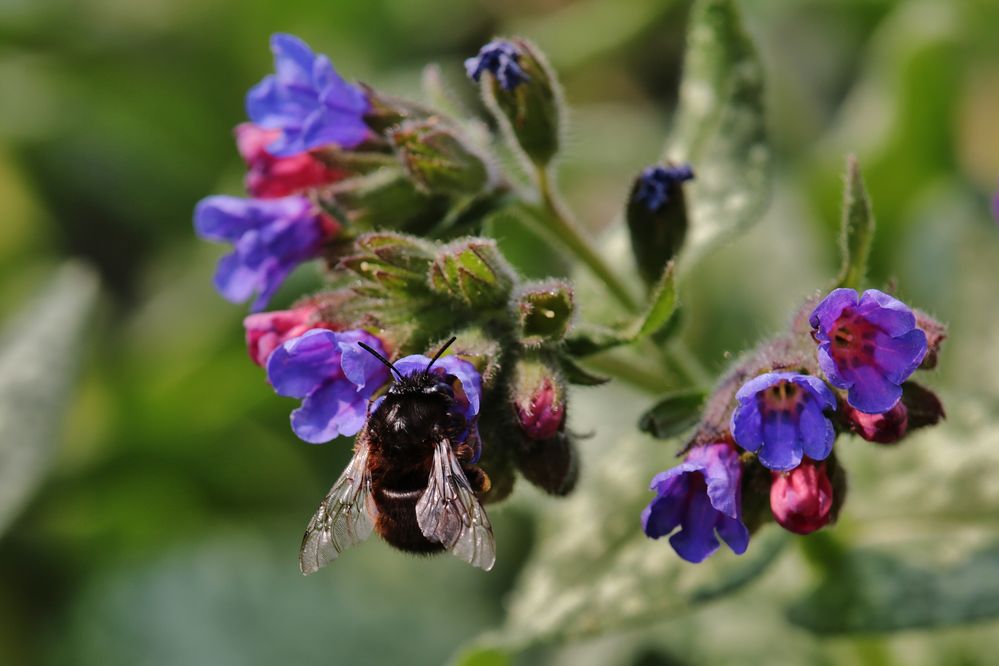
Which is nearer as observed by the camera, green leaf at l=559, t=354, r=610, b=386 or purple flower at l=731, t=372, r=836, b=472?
purple flower at l=731, t=372, r=836, b=472

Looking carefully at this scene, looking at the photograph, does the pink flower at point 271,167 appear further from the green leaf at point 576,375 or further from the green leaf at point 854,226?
the green leaf at point 854,226

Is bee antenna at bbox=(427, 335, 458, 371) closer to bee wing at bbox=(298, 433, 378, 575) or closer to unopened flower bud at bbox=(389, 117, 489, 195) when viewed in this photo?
bee wing at bbox=(298, 433, 378, 575)

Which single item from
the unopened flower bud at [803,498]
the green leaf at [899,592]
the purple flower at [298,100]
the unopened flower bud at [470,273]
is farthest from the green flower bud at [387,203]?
the green leaf at [899,592]

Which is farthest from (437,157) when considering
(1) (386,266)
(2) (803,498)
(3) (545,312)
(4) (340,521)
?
(2) (803,498)

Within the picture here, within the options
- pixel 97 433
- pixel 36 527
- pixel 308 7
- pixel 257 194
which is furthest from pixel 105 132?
pixel 257 194

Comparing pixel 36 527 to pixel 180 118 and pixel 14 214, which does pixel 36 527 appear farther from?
pixel 180 118

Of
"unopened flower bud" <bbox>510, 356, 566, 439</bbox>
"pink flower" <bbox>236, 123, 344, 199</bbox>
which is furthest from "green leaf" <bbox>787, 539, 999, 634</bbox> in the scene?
"pink flower" <bbox>236, 123, 344, 199</bbox>
